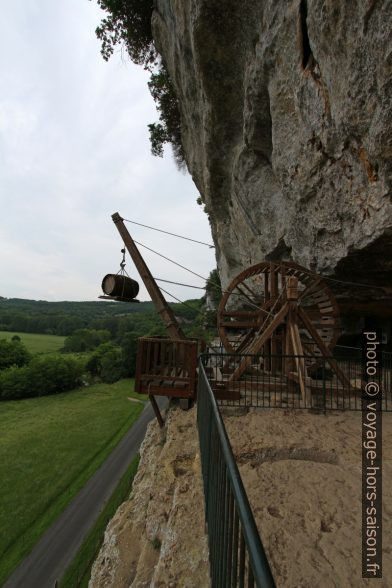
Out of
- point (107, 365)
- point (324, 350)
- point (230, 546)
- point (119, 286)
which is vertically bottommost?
point (107, 365)

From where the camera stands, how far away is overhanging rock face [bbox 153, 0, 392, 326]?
17.1 feet

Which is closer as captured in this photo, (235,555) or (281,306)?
(235,555)

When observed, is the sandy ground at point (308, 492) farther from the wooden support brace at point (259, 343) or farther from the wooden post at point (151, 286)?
the wooden post at point (151, 286)

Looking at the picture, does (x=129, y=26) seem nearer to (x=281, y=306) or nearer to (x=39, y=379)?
(x=281, y=306)

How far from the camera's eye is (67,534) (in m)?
16.9

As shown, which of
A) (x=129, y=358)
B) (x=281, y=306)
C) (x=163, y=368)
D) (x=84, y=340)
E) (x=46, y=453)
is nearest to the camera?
(x=163, y=368)

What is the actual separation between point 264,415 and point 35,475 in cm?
2406

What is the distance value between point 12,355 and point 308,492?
6827cm

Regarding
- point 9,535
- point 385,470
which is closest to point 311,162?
point 385,470

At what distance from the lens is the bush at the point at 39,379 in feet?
152

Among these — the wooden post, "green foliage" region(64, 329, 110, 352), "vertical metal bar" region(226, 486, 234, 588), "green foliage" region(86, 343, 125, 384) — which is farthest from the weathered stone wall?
"green foliage" region(64, 329, 110, 352)

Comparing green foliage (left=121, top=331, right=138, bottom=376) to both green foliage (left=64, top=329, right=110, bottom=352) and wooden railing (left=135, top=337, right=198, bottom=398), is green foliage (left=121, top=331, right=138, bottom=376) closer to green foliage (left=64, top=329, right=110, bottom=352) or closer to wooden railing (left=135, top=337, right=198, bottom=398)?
green foliage (left=64, top=329, right=110, bottom=352)

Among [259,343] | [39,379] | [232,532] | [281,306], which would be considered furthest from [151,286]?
[39,379]

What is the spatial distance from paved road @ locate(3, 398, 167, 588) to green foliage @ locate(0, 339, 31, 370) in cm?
4309
